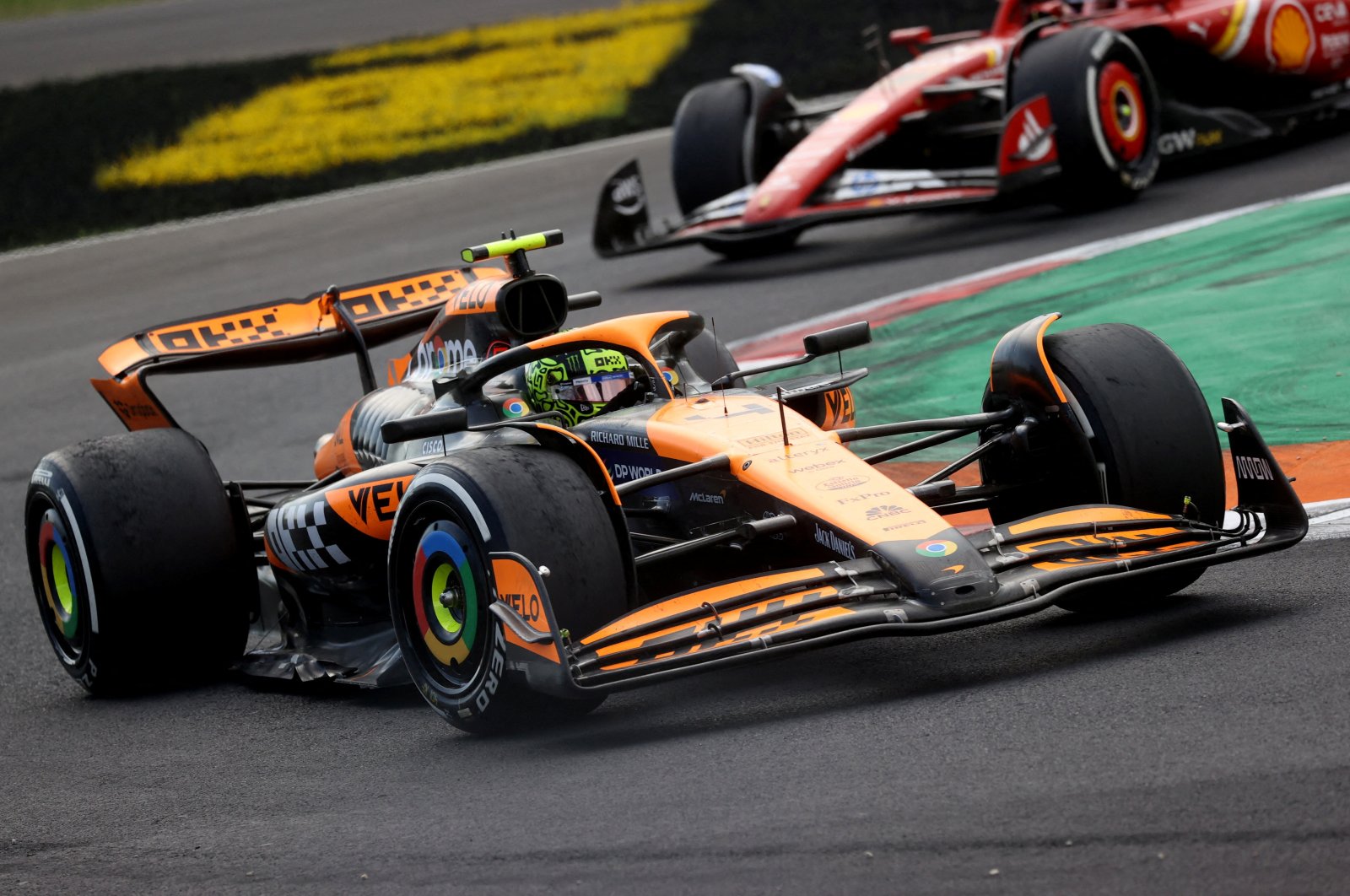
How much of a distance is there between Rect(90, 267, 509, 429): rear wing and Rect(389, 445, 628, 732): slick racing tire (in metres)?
2.15

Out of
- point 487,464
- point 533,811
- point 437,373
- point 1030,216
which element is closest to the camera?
point 533,811

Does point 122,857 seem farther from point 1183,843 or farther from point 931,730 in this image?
point 1183,843

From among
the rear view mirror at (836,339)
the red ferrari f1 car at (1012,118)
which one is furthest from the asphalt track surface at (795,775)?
the red ferrari f1 car at (1012,118)

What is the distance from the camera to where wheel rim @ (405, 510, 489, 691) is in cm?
518

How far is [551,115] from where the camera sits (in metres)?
20.7

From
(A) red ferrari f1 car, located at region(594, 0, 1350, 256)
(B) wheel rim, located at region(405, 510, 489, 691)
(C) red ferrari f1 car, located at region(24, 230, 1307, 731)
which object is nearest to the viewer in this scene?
(C) red ferrari f1 car, located at region(24, 230, 1307, 731)

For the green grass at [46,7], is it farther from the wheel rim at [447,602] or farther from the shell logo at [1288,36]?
the wheel rim at [447,602]

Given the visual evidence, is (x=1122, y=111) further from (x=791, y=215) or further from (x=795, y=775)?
(x=795, y=775)

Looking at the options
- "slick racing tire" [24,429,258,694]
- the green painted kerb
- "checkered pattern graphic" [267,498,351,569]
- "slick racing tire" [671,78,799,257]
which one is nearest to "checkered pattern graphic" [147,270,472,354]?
"slick racing tire" [24,429,258,694]

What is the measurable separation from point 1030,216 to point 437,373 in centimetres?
703

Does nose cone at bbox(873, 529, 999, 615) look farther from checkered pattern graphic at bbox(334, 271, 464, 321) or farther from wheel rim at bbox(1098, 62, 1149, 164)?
wheel rim at bbox(1098, 62, 1149, 164)

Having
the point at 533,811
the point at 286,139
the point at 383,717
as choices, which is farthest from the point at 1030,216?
the point at 286,139

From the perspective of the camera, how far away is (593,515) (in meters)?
5.07

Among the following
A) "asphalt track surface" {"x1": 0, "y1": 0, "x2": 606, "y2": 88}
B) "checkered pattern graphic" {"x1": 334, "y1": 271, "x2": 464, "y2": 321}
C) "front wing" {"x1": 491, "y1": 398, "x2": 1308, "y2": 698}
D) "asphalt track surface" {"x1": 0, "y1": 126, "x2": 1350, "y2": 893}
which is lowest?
"asphalt track surface" {"x1": 0, "y1": 126, "x2": 1350, "y2": 893}
